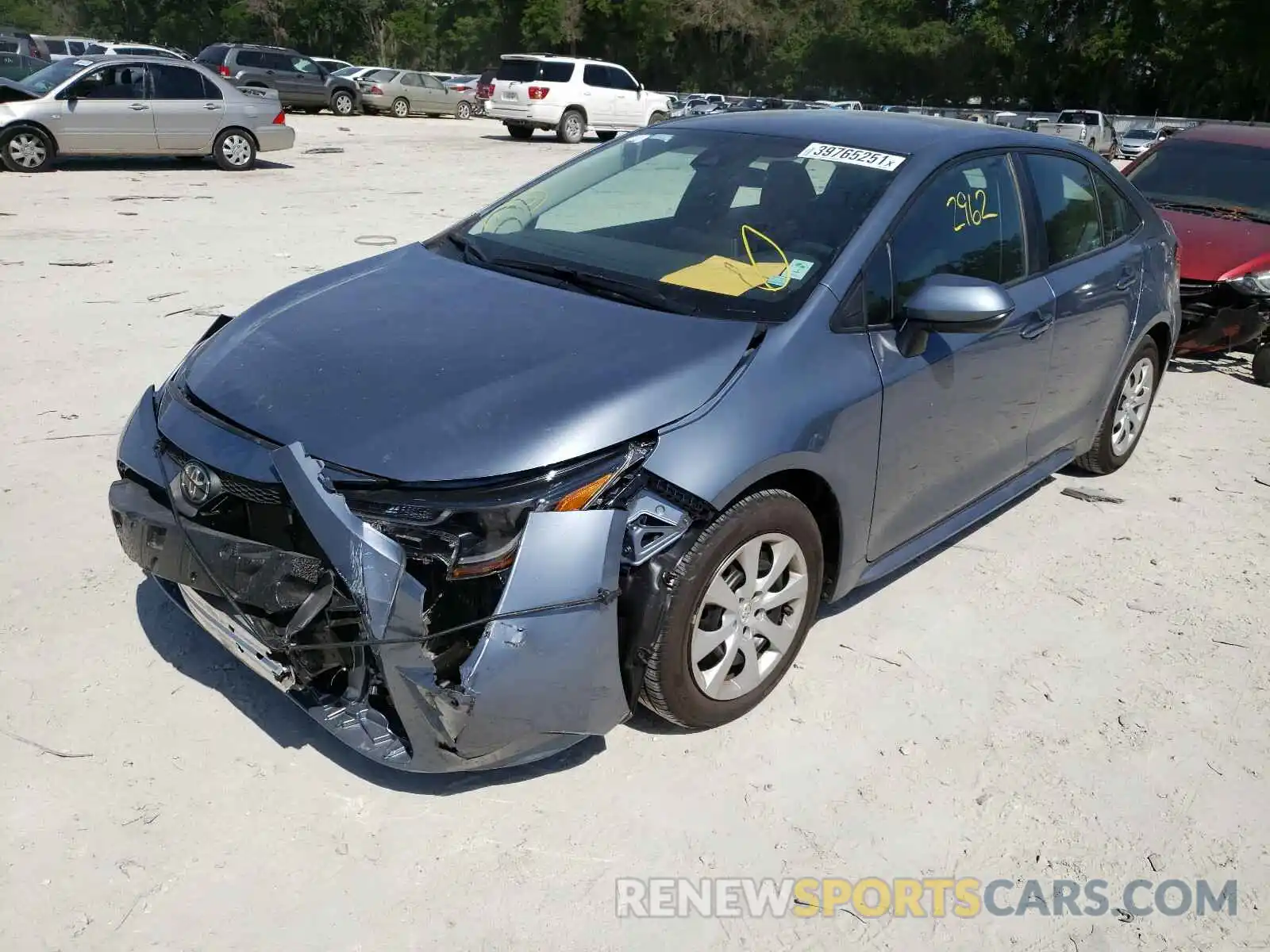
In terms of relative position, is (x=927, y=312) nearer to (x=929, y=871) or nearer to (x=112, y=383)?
(x=929, y=871)

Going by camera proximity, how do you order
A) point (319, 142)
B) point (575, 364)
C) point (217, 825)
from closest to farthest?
point (217, 825)
point (575, 364)
point (319, 142)

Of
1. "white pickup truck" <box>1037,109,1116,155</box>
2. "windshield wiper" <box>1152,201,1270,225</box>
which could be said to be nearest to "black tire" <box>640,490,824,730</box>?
"windshield wiper" <box>1152,201,1270,225</box>

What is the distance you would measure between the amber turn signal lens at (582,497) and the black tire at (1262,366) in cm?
647

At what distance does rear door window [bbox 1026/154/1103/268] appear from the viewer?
4395mm

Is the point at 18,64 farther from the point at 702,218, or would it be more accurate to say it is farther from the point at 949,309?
the point at 949,309

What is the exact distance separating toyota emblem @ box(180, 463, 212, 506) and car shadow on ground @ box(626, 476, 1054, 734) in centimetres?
144

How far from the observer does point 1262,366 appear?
7.39m

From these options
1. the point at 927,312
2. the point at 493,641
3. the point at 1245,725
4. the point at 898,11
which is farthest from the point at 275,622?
the point at 898,11

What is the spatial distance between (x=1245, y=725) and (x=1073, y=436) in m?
1.68

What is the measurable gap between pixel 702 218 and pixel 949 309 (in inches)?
38.5

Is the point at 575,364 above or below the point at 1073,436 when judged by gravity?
above

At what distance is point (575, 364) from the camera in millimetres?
3018

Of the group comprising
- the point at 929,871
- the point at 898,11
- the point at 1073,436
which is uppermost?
the point at 898,11

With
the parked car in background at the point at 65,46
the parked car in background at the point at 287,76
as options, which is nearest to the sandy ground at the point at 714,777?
the parked car in background at the point at 287,76
